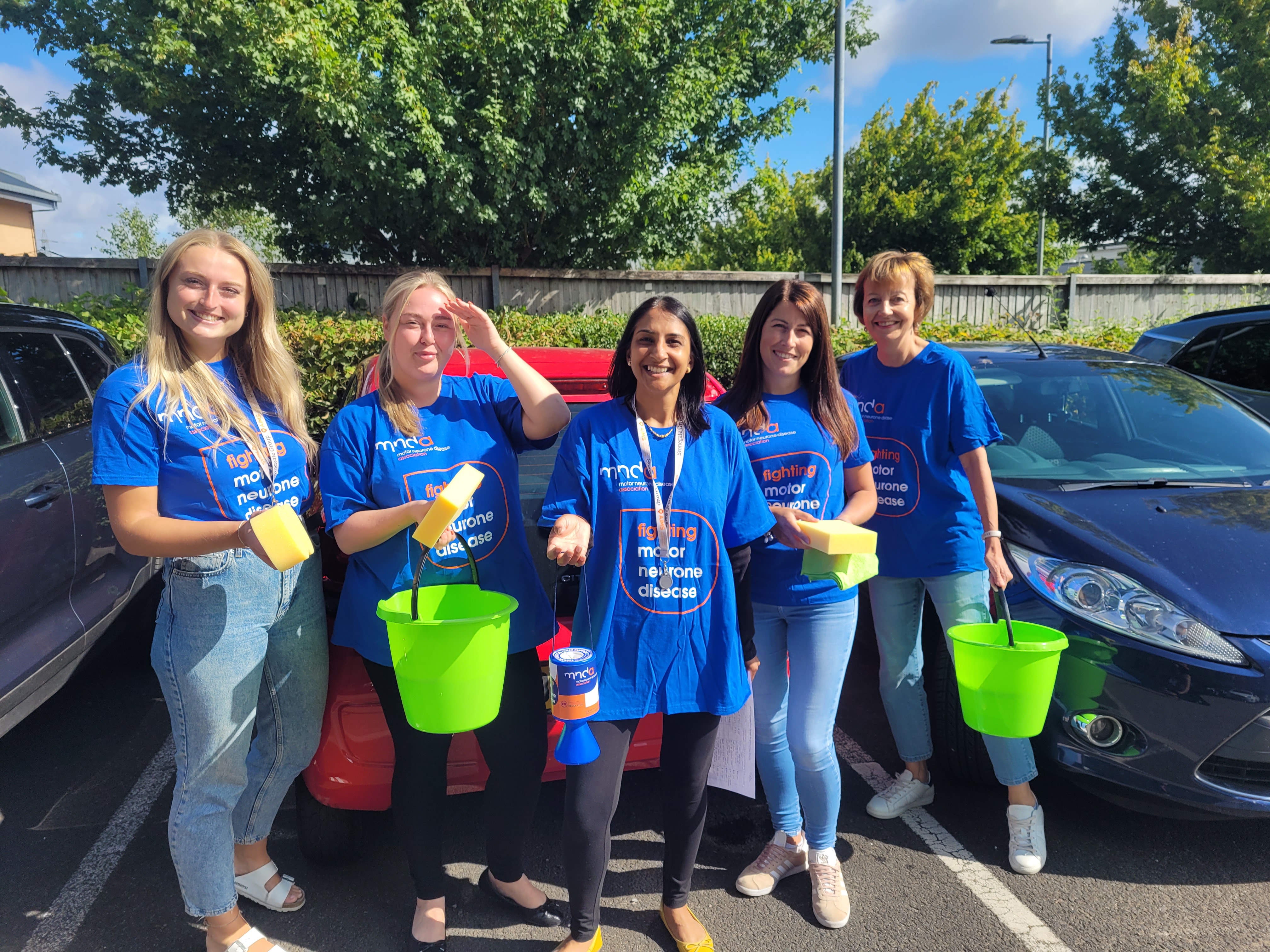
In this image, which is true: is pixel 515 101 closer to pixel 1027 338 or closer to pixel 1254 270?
pixel 1027 338

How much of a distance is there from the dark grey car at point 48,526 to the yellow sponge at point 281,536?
126 cm

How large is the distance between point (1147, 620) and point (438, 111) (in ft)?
30.8

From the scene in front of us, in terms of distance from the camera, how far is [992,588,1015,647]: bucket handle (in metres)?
2.34

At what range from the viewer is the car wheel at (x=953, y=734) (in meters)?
2.98

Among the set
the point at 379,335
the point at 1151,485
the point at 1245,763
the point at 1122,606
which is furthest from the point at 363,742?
the point at 379,335

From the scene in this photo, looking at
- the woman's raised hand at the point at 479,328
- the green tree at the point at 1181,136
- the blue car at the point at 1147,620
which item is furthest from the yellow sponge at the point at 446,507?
the green tree at the point at 1181,136

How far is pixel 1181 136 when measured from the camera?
1455 cm

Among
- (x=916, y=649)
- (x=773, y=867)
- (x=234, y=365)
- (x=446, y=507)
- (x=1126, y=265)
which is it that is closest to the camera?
(x=446, y=507)

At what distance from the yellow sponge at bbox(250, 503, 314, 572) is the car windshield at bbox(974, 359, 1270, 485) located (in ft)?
8.75

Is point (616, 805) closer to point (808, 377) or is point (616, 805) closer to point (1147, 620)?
point (808, 377)

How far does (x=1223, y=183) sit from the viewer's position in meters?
14.2

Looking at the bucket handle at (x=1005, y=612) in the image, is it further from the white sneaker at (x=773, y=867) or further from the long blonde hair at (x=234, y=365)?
the long blonde hair at (x=234, y=365)

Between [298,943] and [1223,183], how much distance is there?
57.8 ft

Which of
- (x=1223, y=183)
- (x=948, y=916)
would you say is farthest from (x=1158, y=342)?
(x=1223, y=183)
